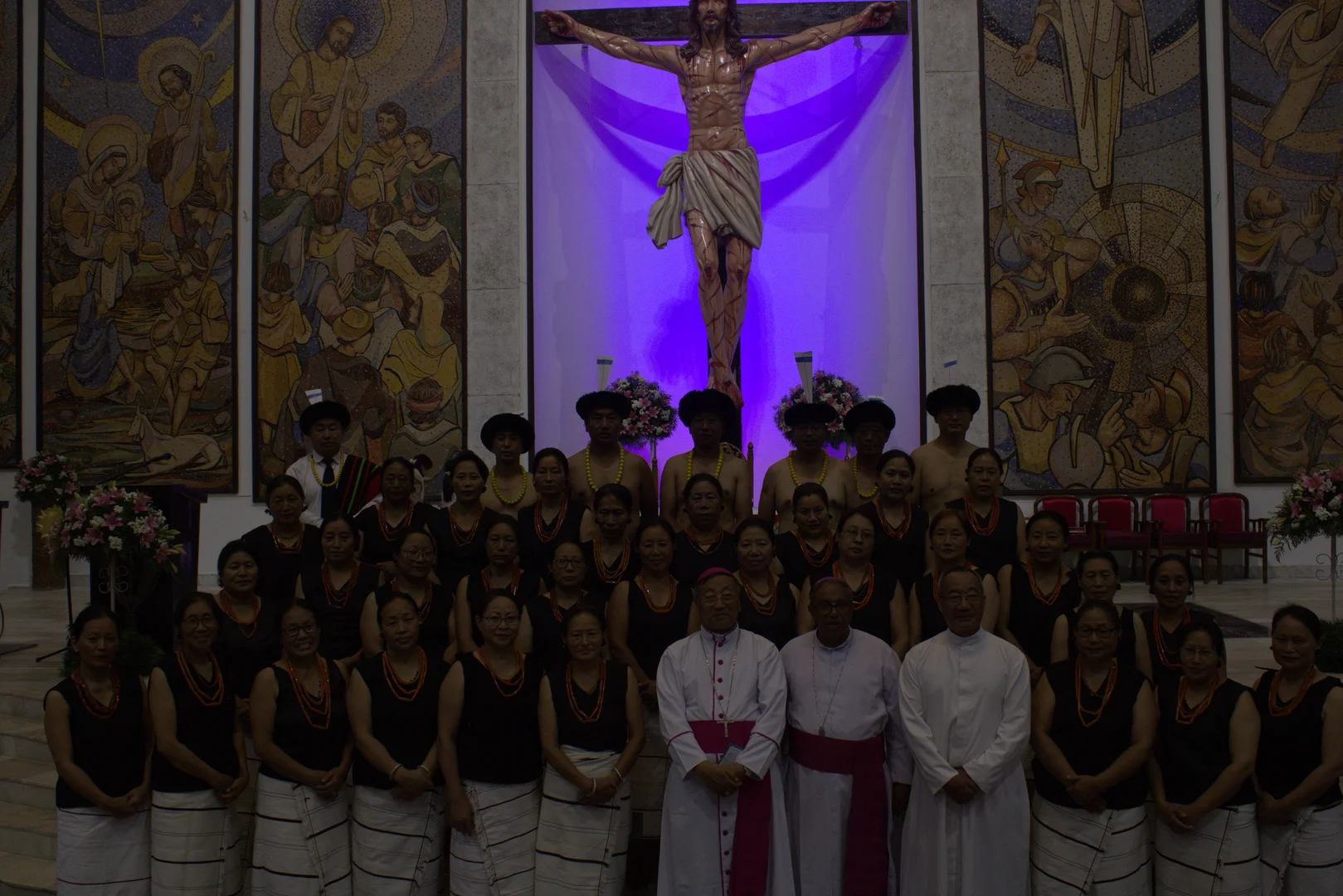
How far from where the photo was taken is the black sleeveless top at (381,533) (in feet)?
17.3

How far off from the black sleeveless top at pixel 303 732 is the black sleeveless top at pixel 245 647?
43 cm

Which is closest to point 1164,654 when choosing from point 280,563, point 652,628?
point 652,628

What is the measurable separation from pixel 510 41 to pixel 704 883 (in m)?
8.13

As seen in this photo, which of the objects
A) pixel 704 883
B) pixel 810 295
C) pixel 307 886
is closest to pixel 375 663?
pixel 307 886

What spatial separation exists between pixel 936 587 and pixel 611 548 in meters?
1.44

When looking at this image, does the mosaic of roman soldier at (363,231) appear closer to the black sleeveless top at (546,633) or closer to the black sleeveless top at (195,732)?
the black sleeveless top at (546,633)

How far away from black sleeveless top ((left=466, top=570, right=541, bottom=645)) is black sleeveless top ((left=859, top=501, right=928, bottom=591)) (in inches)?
59.4

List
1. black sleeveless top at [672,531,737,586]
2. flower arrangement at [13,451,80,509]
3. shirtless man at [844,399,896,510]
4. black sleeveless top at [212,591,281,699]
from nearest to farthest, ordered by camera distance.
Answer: black sleeveless top at [212,591,281,699]
black sleeveless top at [672,531,737,586]
shirtless man at [844,399,896,510]
flower arrangement at [13,451,80,509]

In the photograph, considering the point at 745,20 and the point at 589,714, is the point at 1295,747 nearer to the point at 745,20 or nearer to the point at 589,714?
the point at 589,714

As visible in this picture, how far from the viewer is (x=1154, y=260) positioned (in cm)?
952

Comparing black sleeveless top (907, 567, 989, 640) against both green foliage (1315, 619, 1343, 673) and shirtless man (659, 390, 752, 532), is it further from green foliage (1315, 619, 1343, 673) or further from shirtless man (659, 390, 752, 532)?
green foliage (1315, 619, 1343, 673)

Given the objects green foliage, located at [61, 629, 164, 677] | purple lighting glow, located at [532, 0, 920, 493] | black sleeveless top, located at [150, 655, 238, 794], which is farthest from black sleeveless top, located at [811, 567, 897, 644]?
purple lighting glow, located at [532, 0, 920, 493]

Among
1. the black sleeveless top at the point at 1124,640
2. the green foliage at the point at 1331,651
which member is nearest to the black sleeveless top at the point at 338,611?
the black sleeveless top at the point at 1124,640

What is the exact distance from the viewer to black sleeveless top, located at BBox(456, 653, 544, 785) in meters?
3.98
